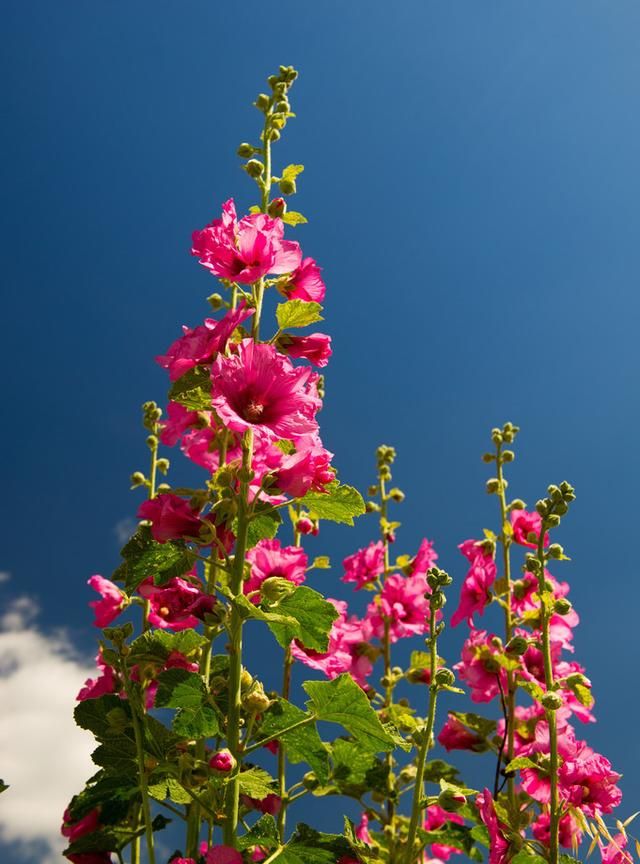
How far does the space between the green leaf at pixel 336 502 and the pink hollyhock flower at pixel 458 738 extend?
134 centimetres

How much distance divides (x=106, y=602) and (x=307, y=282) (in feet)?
4.02

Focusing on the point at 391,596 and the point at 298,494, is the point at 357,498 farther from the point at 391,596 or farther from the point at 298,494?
the point at 391,596

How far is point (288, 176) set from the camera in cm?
240

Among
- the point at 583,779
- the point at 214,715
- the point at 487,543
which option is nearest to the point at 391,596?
the point at 487,543

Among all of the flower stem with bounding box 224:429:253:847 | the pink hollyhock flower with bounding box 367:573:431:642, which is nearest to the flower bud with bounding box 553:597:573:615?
the flower stem with bounding box 224:429:253:847

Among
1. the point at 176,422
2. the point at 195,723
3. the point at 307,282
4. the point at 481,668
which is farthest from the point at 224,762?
the point at 481,668

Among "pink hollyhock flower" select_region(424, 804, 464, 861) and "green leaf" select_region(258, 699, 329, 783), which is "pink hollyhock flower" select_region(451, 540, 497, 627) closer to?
"pink hollyhock flower" select_region(424, 804, 464, 861)

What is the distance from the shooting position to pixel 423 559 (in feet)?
11.6

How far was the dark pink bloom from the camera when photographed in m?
1.92

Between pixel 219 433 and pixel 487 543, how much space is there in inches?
52.9

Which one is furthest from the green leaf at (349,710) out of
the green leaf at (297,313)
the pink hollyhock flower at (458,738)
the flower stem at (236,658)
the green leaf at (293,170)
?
the green leaf at (293,170)

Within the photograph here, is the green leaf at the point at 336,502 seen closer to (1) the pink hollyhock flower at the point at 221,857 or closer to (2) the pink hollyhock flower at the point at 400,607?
(1) the pink hollyhock flower at the point at 221,857

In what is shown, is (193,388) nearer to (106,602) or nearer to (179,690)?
(179,690)

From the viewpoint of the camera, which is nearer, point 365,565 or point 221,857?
point 221,857
